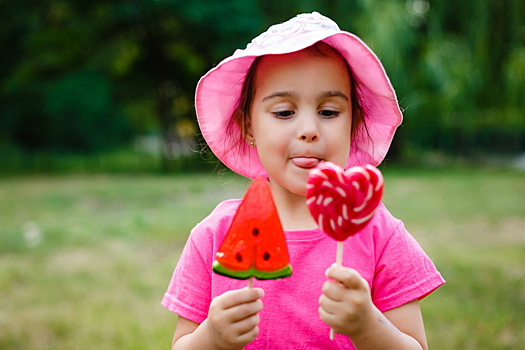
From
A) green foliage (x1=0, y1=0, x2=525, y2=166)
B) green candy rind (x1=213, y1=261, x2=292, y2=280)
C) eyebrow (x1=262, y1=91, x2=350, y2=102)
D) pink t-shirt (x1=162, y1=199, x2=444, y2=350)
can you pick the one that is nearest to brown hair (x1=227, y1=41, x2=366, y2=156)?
eyebrow (x1=262, y1=91, x2=350, y2=102)

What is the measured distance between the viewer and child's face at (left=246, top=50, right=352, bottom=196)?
50.0 inches

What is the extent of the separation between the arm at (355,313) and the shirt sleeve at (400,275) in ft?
0.46

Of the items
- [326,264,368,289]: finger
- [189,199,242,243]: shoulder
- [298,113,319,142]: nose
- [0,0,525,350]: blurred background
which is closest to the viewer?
[326,264,368,289]: finger

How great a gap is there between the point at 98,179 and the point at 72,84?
10.5ft

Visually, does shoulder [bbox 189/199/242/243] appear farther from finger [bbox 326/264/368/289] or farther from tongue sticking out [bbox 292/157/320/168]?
finger [bbox 326/264/368/289]

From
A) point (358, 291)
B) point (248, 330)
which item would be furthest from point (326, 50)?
point (248, 330)

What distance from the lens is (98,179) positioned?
10867mm

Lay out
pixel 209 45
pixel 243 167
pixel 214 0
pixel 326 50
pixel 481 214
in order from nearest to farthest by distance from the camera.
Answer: pixel 326 50, pixel 243 167, pixel 481 214, pixel 214 0, pixel 209 45

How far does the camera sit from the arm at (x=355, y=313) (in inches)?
41.5

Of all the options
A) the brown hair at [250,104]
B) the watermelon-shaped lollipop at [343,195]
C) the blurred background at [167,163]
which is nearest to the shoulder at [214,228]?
the blurred background at [167,163]

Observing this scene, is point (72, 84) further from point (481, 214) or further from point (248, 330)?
point (248, 330)

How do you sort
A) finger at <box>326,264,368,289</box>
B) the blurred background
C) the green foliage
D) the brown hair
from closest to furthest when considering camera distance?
finger at <box>326,264,368,289</box>
the brown hair
the blurred background
the green foliage

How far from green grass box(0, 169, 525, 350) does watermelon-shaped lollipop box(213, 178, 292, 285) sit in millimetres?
577

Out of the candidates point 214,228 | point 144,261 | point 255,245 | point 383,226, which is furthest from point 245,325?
point 144,261
